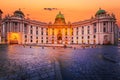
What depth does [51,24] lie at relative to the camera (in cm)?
13388

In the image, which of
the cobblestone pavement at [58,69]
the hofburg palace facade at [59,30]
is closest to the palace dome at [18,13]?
the hofburg palace facade at [59,30]

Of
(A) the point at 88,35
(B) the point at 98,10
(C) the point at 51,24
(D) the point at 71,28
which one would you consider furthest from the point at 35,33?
(B) the point at 98,10

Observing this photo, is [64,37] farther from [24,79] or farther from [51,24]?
[24,79]

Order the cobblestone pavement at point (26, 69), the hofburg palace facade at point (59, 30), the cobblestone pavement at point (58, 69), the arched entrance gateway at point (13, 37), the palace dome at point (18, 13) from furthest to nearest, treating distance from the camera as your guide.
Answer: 1. the palace dome at point (18, 13)
2. the arched entrance gateway at point (13, 37)
3. the hofburg palace facade at point (59, 30)
4. the cobblestone pavement at point (58, 69)
5. the cobblestone pavement at point (26, 69)

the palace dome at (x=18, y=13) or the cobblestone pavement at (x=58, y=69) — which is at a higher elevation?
the palace dome at (x=18, y=13)

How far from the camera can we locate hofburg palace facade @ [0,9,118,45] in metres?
105

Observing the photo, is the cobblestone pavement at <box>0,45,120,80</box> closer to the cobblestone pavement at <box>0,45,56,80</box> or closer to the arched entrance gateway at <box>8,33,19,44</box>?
the cobblestone pavement at <box>0,45,56,80</box>

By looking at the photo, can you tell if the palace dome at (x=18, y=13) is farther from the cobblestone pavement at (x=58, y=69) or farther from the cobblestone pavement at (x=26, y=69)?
the cobblestone pavement at (x=26, y=69)

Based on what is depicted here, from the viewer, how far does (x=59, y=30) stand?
13362cm

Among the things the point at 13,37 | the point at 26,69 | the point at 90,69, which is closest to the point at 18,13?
the point at 13,37

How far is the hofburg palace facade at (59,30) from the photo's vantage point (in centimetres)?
10481

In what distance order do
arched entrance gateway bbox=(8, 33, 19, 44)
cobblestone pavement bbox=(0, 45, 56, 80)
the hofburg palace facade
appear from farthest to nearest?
arched entrance gateway bbox=(8, 33, 19, 44) → the hofburg palace facade → cobblestone pavement bbox=(0, 45, 56, 80)

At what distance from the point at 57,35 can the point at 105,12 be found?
4196cm

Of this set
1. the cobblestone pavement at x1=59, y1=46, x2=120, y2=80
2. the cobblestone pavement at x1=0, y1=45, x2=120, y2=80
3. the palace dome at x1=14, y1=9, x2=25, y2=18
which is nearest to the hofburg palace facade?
the palace dome at x1=14, y1=9, x2=25, y2=18
